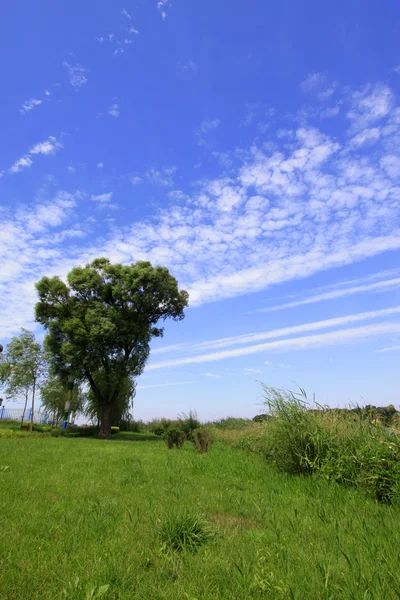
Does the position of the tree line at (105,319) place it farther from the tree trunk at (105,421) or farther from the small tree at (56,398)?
the small tree at (56,398)

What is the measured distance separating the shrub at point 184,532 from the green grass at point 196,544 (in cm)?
1

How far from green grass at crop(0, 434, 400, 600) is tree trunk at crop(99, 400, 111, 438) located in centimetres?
2218

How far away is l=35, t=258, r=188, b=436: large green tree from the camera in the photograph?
89.6 ft

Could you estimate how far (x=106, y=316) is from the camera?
27.1 m

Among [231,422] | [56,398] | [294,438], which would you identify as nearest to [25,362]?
[56,398]

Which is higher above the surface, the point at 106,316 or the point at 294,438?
the point at 106,316

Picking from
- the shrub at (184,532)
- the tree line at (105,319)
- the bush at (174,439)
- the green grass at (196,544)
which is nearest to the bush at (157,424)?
the tree line at (105,319)

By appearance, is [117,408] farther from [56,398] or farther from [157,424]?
[56,398]

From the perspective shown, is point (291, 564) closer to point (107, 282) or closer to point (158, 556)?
point (158, 556)

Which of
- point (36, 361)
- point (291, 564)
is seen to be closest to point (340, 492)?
point (291, 564)

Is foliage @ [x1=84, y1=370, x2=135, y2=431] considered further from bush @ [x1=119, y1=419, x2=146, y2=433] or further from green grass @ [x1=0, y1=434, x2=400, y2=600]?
green grass @ [x1=0, y1=434, x2=400, y2=600]

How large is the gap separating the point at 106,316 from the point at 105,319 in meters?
0.80

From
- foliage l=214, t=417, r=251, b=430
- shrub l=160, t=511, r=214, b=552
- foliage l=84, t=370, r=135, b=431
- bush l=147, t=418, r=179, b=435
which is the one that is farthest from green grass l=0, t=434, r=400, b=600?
foliage l=84, t=370, r=135, b=431

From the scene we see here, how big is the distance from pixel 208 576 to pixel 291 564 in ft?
2.19
